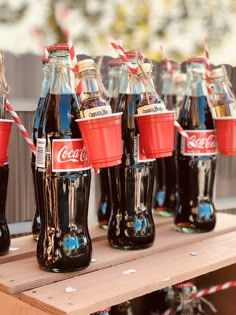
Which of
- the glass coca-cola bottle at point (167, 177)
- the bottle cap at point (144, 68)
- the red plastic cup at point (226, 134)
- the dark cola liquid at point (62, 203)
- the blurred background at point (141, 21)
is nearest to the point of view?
the dark cola liquid at point (62, 203)

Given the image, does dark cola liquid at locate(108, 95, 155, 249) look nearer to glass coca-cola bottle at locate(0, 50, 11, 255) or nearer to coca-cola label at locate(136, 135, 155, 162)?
coca-cola label at locate(136, 135, 155, 162)

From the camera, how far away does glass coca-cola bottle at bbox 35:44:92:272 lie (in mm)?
845

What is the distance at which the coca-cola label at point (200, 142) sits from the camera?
1113 mm

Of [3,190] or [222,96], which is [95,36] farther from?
[3,190]

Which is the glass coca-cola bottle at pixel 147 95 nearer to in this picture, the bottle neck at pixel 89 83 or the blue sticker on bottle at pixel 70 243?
the bottle neck at pixel 89 83

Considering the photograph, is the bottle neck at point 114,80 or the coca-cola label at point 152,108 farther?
the bottle neck at point 114,80

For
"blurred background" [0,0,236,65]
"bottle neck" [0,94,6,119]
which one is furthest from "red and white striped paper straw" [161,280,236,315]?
"blurred background" [0,0,236,65]

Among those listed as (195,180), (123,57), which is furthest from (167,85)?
(123,57)

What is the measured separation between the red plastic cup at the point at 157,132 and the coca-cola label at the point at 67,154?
146mm

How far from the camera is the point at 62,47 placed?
33.9 inches

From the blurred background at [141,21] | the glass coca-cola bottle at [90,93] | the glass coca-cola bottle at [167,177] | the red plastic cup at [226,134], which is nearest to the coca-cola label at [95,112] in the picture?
the glass coca-cola bottle at [90,93]

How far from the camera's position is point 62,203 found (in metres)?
0.87

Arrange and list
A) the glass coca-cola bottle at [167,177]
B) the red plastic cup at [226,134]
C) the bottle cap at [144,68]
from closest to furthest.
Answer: the bottle cap at [144,68]
the red plastic cup at [226,134]
the glass coca-cola bottle at [167,177]

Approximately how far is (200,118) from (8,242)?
476 mm
